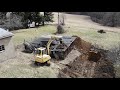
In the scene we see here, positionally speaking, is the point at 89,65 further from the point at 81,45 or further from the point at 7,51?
the point at 7,51

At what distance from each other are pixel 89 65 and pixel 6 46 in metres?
5.82

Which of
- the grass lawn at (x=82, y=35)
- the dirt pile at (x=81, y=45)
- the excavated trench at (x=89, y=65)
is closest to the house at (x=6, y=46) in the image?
Result: the grass lawn at (x=82, y=35)

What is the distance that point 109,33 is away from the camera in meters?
21.9

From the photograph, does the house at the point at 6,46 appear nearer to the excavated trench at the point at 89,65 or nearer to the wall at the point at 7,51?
the wall at the point at 7,51

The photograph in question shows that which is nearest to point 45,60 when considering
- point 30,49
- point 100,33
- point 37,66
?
point 37,66

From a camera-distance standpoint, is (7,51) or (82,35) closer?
(7,51)

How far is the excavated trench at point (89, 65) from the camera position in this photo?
14164mm

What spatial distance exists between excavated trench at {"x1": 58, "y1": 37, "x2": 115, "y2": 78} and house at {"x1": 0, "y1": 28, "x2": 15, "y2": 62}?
12.7ft

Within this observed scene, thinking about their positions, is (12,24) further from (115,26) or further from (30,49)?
(115,26)

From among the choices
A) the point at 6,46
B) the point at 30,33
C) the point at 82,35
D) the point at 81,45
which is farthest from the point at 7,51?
the point at 82,35

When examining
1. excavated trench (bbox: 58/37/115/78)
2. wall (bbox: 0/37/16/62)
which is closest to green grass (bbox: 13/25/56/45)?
wall (bbox: 0/37/16/62)

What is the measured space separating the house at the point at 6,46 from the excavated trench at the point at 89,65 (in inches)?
152

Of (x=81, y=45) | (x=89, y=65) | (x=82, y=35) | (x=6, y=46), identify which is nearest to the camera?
(x=6, y=46)

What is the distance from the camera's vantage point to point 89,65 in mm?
15727
